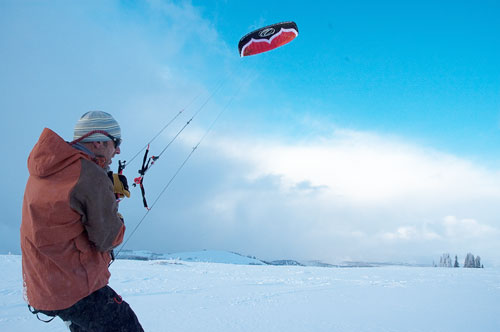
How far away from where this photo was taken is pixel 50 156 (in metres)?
1.98

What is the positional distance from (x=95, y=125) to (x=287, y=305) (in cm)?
555

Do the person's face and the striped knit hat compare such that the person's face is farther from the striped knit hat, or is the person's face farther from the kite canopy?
the kite canopy

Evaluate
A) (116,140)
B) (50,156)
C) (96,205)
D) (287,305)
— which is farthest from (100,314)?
(287,305)

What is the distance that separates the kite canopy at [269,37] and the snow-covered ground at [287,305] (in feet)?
23.7

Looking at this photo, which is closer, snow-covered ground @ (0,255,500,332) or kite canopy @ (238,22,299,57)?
snow-covered ground @ (0,255,500,332)

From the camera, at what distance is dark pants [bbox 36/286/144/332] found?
214 centimetres

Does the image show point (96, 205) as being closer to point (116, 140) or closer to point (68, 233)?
point (68, 233)

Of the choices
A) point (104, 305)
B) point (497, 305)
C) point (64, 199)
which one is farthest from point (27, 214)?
point (497, 305)

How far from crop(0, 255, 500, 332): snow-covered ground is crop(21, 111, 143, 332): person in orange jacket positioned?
3089 mm

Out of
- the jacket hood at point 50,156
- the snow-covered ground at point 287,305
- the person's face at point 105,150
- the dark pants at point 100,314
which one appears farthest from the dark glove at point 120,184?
the snow-covered ground at point 287,305

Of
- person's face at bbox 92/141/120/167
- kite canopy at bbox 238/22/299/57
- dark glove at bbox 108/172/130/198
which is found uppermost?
kite canopy at bbox 238/22/299/57

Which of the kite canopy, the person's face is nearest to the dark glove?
the person's face

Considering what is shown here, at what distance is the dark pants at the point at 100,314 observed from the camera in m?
2.14

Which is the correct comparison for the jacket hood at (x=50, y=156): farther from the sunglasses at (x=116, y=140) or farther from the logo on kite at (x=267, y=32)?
the logo on kite at (x=267, y=32)
